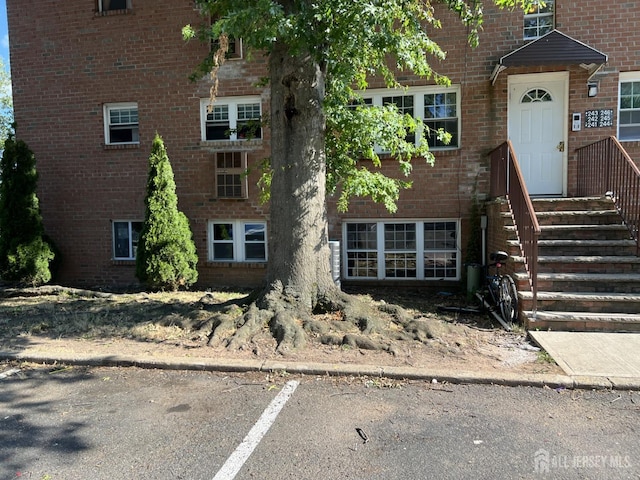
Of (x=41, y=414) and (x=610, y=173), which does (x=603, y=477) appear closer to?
(x=41, y=414)

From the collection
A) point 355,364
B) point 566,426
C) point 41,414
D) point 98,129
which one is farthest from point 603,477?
point 98,129

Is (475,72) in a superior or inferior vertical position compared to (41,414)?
superior

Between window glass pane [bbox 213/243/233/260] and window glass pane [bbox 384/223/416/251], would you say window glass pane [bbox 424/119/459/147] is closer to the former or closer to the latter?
window glass pane [bbox 384/223/416/251]

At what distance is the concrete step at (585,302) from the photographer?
6.04m

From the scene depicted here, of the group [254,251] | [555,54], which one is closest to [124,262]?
[254,251]

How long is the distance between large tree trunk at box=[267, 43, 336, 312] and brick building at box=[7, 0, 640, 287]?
327cm

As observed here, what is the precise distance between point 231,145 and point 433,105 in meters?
4.34

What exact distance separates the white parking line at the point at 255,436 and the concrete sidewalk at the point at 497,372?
1.69 ft

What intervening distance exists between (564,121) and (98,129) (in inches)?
390

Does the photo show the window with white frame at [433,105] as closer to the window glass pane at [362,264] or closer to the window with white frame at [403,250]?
the window with white frame at [403,250]

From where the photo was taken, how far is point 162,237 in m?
9.14

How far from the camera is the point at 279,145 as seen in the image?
6.13 metres

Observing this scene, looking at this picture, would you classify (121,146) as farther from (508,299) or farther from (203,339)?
(508,299)

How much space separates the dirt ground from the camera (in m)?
4.86
